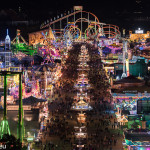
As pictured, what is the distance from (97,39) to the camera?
107m

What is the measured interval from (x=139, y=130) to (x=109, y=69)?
34.8m

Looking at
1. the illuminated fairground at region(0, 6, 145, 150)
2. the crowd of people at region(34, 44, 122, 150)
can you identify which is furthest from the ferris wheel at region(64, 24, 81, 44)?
the crowd of people at region(34, 44, 122, 150)

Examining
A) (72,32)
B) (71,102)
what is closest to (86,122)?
(71,102)

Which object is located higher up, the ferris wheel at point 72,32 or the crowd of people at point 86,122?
the ferris wheel at point 72,32

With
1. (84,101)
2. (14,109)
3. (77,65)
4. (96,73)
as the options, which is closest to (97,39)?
(77,65)

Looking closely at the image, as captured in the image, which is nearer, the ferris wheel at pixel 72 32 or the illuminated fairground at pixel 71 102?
the illuminated fairground at pixel 71 102

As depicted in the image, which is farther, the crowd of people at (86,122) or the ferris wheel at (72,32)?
the ferris wheel at (72,32)

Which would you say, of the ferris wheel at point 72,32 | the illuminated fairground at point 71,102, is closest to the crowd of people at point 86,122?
the illuminated fairground at point 71,102

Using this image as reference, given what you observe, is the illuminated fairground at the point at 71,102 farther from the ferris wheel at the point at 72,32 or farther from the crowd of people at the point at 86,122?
the ferris wheel at the point at 72,32

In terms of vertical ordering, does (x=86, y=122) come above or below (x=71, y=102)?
below

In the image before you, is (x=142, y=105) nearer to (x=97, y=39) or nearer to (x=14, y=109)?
(x=14, y=109)

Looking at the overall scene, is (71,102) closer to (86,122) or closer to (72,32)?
(86,122)

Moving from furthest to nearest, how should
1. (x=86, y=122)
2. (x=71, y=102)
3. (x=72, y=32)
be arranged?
(x=72, y=32) → (x=71, y=102) → (x=86, y=122)

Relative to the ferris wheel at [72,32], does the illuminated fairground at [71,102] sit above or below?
below
